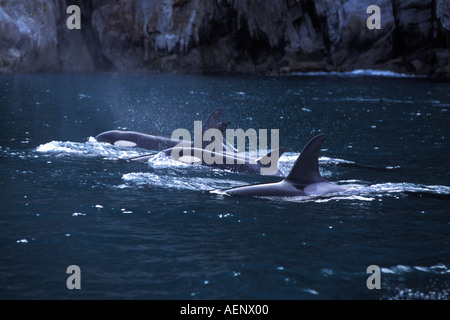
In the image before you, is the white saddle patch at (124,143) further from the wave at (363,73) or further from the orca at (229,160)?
the wave at (363,73)

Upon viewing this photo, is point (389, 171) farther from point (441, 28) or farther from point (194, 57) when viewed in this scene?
point (194, 57)

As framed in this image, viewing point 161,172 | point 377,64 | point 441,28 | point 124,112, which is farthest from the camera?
point 377,64

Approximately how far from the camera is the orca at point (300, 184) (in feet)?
43.4

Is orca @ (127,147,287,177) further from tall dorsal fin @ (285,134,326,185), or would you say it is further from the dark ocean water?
tall dorsal fin @ (285,134,326,185)

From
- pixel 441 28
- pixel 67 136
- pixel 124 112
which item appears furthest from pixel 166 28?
pixel 67 136

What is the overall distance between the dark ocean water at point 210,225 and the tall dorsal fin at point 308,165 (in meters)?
0.55

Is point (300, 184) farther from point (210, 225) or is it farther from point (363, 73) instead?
point (363, 73)

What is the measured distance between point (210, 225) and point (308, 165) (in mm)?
3106

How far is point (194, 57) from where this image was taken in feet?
250

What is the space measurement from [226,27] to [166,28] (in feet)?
25.6

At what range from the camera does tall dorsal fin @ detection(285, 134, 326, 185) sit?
43.0 ft

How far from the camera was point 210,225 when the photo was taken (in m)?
11.4

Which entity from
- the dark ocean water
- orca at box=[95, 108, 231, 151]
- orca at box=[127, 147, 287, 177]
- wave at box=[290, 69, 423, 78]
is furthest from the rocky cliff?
orca at box=[127, 147, 287, 177]

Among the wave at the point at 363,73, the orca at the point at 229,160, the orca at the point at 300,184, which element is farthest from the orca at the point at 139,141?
the wave at the point at 363,73
